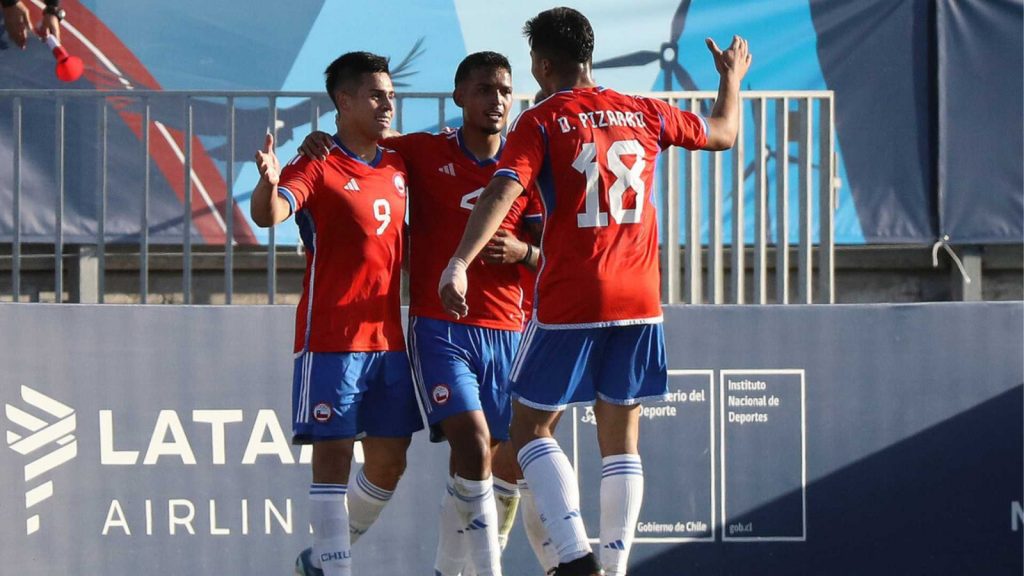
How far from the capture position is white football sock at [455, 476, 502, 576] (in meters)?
5.97

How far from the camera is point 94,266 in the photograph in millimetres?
8961

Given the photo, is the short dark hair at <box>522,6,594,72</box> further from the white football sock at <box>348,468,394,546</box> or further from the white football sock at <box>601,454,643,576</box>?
the white football sock at <box>348,468,394,546</box>

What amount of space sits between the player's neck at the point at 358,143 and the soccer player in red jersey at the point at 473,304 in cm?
10

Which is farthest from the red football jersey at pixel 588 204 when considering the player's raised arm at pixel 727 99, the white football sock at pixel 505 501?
the white football sock at pixel 505 501

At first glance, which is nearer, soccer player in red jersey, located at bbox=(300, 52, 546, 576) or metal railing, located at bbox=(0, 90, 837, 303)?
Answer: soccer player in red jersey, located at bbox=(300, 52, 546, 576)

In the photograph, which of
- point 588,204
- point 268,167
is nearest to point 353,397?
point 268,167

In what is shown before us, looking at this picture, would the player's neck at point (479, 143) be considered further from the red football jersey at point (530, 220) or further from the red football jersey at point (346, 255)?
the red football jersey at point (346, 255)

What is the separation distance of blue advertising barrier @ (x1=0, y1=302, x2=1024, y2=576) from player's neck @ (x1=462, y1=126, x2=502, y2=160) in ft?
6.54

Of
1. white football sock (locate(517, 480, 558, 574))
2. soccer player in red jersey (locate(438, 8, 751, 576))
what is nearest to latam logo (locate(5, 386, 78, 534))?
white football sock (locate(517, 480, 558, 574))

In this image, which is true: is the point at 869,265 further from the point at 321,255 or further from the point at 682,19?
the point at 321,255

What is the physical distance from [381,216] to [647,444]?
256 cm

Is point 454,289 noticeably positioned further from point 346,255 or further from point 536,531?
point 536,531

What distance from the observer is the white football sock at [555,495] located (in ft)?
17.2

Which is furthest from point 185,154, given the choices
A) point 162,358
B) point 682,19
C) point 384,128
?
point 682,19
